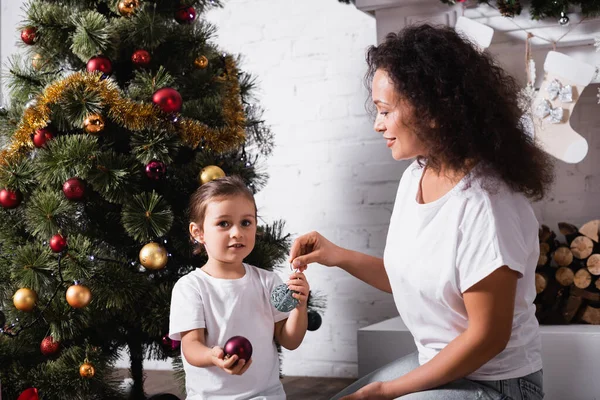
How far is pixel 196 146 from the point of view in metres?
A: 2.19

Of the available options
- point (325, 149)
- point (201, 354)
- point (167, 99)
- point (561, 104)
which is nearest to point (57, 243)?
point (167, 99)

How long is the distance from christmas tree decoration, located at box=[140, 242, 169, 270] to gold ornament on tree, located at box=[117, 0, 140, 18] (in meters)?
0.71

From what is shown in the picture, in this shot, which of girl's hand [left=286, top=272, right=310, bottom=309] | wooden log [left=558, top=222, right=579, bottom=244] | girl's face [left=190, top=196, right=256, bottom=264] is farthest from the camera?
wooden log [left=558, top=222, right=579, bottom=244]

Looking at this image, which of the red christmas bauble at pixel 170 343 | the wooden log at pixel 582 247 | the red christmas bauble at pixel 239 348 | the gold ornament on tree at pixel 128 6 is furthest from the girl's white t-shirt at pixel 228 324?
the wooden log at pixel 582 247

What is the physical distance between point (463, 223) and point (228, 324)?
629 mm

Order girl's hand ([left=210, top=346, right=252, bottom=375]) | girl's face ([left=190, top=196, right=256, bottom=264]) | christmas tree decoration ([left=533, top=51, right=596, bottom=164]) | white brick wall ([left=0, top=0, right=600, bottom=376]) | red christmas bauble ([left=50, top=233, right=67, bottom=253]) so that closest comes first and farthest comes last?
girl's hand ([left=210, top=346, right=252, bottom=375]) → girl's face ([left=190, top=196, right=256, bottom=264]) → red christmas bauble ([left=50, top=233, right=67, bottom=253]) → christmas tree decoration ([left=533, top=51, right=596, bottom=164]) → white brick wall ([left=0, top=0, right=600, bottom=376])

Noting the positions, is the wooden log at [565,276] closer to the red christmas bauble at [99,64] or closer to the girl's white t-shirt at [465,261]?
the girl's white t-shirt at [465,261]

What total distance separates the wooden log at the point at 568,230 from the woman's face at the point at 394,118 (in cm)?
127

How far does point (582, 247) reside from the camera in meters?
2.53

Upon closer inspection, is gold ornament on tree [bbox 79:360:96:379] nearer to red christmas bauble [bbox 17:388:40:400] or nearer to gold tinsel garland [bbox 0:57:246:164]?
red christmas bauble [bbox 17:388:40:400]

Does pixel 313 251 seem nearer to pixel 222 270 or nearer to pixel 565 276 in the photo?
pixel 222 270

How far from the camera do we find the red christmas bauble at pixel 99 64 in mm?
2135

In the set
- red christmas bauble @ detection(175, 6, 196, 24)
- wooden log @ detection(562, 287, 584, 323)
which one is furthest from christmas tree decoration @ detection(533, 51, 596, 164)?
red christmas bauble @ detection(175, 6, 196, 24)

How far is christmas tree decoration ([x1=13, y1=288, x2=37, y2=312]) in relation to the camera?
2.02m
